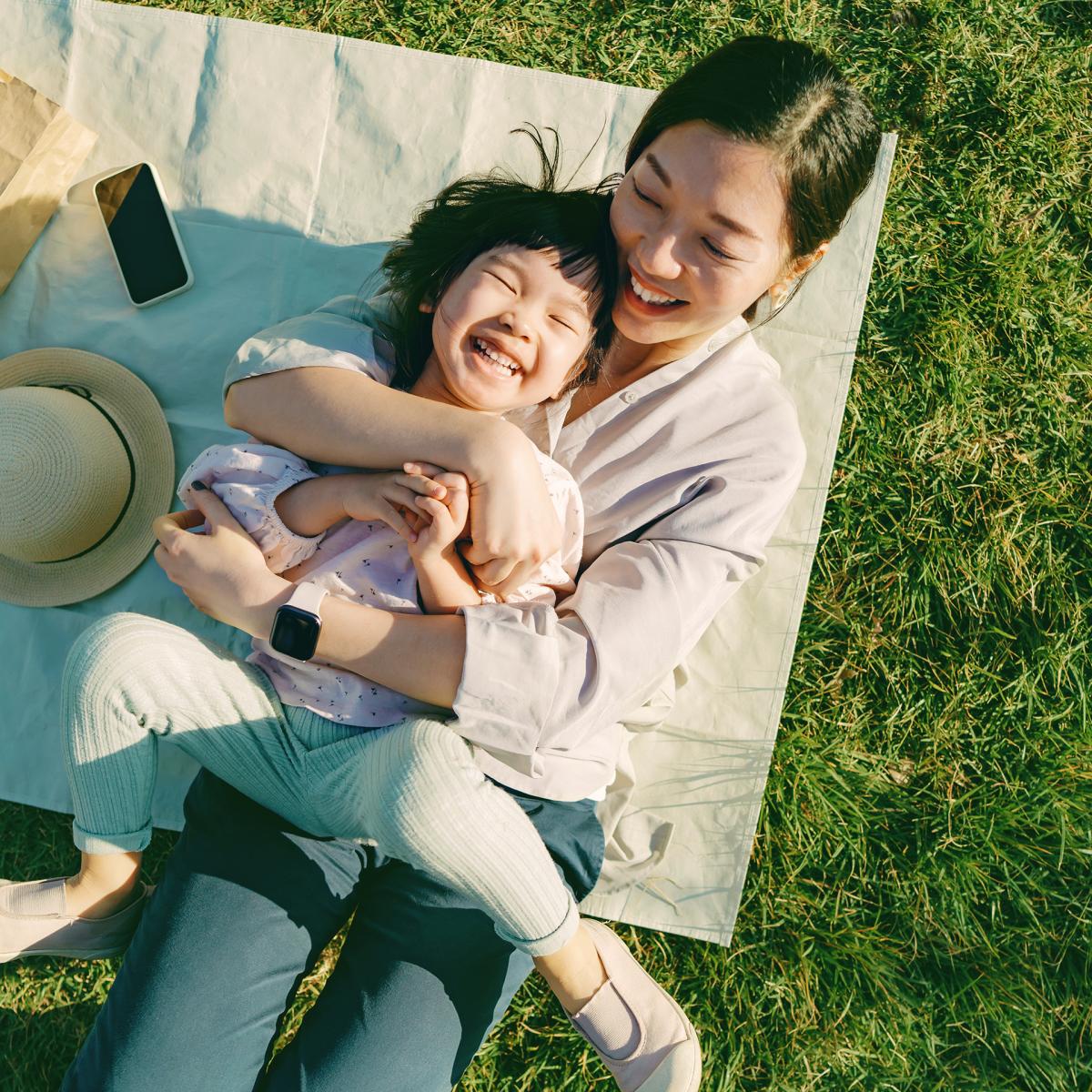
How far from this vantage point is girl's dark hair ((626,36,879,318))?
1.79m

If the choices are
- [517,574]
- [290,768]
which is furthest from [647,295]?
[290,768]

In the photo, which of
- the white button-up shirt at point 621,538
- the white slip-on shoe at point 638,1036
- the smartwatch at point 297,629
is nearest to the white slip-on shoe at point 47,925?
the smartwatch at point 297,629

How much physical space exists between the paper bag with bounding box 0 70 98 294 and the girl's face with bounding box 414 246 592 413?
4.81ft

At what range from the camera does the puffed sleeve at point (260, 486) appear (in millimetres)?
1976

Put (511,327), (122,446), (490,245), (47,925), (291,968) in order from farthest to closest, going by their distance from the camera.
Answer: (122,446), (47,925), (291,968), (490,245), (511,327)

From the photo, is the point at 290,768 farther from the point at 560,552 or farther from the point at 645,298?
the point at 645,298

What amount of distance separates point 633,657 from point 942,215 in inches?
74.4

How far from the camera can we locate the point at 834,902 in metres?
2.67

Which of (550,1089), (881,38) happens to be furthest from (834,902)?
(881,38)

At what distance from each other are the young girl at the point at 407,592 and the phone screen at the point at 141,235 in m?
0.90

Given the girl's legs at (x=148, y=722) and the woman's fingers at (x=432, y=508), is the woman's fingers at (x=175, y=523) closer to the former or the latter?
the girl's legs at (x=148, y=722)

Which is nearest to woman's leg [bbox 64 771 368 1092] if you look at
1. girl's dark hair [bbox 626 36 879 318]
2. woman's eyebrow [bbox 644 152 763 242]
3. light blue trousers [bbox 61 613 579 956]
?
light blue trousers [bbox 61 613 579 956]

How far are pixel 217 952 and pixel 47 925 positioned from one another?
54cm

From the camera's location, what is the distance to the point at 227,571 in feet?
6.40
